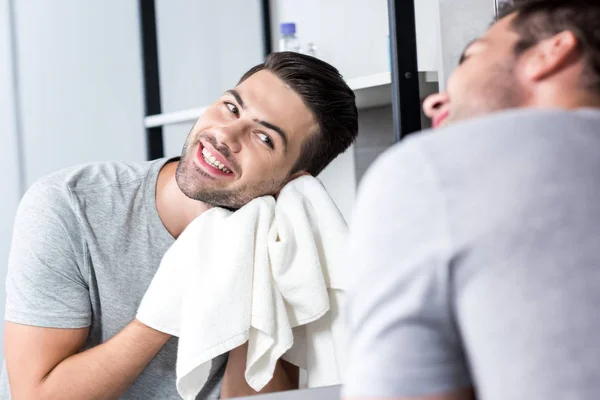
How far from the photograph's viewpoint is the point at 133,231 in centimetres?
94

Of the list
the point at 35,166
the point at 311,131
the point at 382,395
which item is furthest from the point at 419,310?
the point at 35,166

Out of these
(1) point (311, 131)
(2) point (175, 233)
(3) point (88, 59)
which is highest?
(3) point (88, 59)

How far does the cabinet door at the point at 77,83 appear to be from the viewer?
5.34ft

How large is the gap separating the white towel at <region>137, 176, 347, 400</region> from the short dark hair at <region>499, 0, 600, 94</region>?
1.40 ft

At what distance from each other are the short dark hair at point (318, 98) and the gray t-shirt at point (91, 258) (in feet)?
0.73

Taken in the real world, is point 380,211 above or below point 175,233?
above

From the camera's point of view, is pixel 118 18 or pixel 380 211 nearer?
pixel 380 211

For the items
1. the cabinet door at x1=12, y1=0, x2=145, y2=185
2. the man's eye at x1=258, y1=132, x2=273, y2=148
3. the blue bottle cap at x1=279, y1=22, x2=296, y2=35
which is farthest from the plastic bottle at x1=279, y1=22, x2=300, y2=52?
the man's eye at x1=258, y1=132, x2=273, y2=148

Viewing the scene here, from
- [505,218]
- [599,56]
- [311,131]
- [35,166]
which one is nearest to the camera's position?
[505,218]

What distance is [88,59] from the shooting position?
5.64 ft

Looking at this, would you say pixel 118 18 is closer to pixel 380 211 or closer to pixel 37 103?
pixel 37 103

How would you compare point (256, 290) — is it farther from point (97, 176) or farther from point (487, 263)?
point (487, 263)

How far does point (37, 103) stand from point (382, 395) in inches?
60.1

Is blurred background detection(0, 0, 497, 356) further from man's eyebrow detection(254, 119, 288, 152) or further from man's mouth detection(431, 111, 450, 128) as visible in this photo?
man's mouth detection(431, 111, 450, 128)
